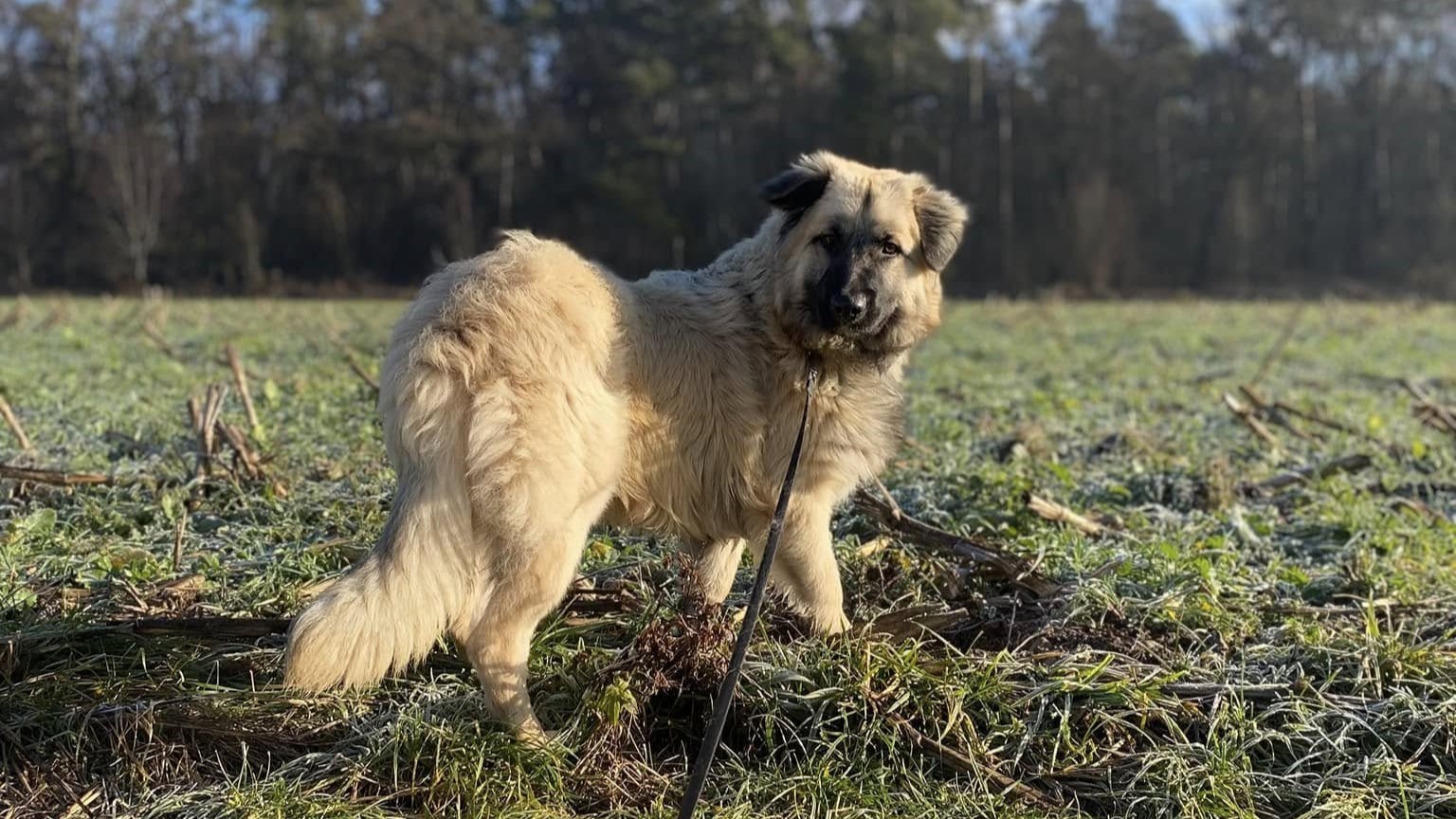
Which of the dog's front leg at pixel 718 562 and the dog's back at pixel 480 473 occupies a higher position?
the dog's back at pixel 480 473

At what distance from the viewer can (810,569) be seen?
12.5 ft

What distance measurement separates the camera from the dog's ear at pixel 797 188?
164 inches

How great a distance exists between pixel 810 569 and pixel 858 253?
4.58ft

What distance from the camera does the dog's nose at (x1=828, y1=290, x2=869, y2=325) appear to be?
153 inches

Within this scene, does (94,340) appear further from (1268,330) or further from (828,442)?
(1268,330)

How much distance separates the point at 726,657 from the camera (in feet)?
11.5

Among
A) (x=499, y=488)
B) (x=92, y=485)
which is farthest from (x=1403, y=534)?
(x=92, y=485)

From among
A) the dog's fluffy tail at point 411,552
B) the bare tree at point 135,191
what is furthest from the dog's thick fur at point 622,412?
the bare tree at point 135,191

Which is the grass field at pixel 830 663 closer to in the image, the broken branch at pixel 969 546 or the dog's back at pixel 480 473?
the broken branch at pixel 969 546

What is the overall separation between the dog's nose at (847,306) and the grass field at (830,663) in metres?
1.30

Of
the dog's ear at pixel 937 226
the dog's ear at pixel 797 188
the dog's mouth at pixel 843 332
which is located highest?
the dog's ear at pixel 797 188

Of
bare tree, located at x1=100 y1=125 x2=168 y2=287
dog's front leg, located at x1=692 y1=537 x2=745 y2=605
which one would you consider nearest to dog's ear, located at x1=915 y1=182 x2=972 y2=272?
dog's front leg, located at x1=692 y1=537 x2=745 y2=605

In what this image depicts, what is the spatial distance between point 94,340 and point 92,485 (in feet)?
34.7

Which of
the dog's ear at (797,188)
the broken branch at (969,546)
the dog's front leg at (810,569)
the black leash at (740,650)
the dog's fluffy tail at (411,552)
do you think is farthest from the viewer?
the broken branch at (969,546)
